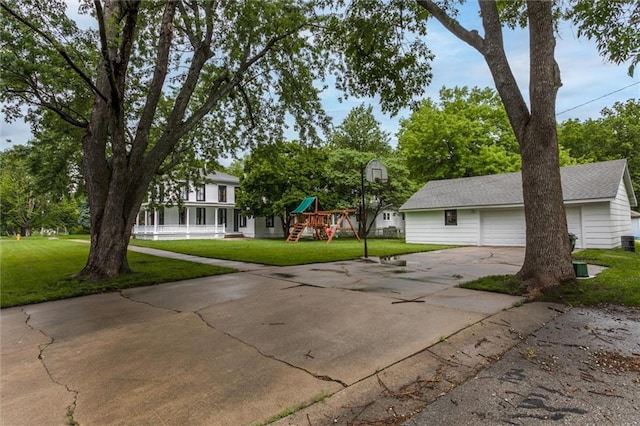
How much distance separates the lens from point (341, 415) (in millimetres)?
2189

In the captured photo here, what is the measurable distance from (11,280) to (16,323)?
4351 mm

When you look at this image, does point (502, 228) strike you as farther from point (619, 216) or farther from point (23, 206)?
point (23, 206)

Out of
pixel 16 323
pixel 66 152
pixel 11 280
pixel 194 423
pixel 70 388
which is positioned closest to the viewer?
pixel 194 423

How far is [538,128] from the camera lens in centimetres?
573

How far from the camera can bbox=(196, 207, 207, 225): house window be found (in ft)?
94.7

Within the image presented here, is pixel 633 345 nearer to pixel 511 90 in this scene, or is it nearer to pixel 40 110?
pixel 511 90

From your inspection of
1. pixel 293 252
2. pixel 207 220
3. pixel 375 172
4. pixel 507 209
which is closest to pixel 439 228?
pixel 507 209

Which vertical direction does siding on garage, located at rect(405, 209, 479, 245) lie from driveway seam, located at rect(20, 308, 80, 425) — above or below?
above

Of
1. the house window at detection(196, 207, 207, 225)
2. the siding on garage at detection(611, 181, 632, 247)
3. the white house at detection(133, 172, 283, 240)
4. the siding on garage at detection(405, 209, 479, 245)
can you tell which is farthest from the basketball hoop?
the house window at detection(196, 207, 207, 225)

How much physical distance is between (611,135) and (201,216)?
38092 mm

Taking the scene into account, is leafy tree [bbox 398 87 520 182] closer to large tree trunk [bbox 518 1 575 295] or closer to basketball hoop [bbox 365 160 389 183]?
basketball hoop [bbox 365 160 389 183]

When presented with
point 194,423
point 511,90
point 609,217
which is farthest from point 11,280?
point 609,217

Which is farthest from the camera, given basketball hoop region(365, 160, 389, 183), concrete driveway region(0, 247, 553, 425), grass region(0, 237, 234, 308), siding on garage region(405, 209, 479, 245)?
siding on garage region(405, 209, 479, 245)

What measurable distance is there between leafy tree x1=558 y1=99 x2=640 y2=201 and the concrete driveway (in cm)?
3436
